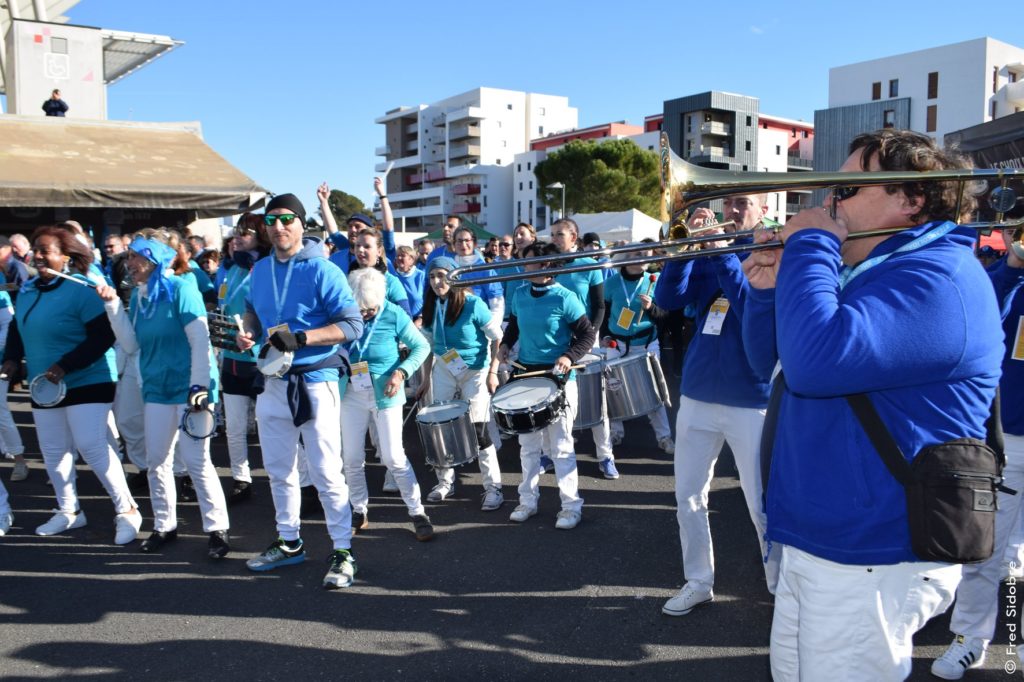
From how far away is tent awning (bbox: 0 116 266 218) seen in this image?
984cm

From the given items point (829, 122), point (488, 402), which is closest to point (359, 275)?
point (488, 402)

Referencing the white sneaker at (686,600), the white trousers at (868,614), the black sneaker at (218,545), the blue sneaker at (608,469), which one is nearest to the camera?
the white trousers at (868,614)

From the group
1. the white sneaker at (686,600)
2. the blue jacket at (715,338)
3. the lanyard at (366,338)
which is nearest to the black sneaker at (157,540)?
the lanyard at (366,338)

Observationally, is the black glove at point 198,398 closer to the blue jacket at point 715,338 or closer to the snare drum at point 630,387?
the blue jacket at point 715,338

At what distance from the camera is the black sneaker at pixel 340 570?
4.32 metres

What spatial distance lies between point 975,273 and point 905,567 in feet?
2.44

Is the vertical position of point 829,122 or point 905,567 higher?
point 829,122

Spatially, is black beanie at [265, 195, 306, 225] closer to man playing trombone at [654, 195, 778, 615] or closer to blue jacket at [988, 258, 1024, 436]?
man playing trombone at [654, 195, 778, 615]

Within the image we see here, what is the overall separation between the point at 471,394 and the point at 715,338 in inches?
103

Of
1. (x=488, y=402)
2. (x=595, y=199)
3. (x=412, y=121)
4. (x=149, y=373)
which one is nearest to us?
(x=149, y=373)

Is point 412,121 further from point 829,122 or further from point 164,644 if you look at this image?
point 164,644

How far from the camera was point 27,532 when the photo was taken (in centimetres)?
538

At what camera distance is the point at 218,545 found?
4828 millimetres

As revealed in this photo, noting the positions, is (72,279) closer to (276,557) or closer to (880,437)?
(276,557)
